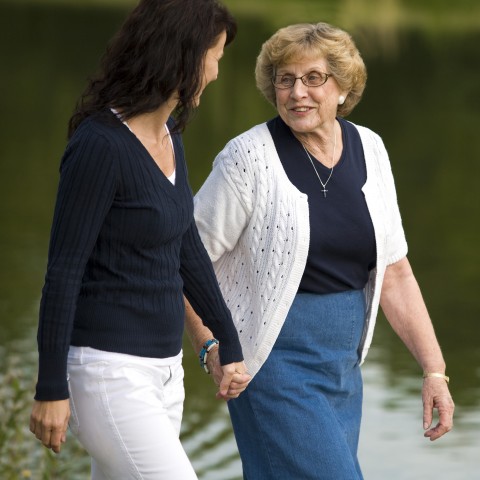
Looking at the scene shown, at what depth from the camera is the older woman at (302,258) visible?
3.66 metres

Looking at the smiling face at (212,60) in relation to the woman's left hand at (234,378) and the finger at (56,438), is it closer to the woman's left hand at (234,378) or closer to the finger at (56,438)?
the woman's left hand at (234,378)

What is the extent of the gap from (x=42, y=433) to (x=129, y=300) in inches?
12.6

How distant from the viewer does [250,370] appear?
3.67 meters

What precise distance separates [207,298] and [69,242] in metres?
0.54

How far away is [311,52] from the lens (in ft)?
12.4

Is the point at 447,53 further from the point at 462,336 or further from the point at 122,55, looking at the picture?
the point at 122,55

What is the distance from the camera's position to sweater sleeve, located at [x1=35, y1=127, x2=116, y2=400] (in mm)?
2818

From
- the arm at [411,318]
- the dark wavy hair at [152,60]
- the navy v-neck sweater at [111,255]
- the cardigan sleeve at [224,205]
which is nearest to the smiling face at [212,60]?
the dark wavy hair at [152,60]

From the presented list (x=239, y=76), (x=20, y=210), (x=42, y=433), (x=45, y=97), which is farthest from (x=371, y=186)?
(x=239, y=76)

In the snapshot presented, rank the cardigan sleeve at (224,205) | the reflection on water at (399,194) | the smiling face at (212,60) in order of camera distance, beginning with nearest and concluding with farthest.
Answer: the smiling face at (212,60) → the cardigan sleeve at (224,205) → the reflection on water at (399,194)

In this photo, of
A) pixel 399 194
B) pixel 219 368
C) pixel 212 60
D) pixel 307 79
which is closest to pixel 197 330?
pixel 219 368

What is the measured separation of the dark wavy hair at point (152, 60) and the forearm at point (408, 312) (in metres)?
1.18

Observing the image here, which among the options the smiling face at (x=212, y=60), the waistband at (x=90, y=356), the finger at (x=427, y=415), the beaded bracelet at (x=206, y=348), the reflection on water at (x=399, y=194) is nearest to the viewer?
the waistband at (x=90, y=356)

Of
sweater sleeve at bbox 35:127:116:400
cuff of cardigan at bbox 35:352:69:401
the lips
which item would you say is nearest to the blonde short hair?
the lips
